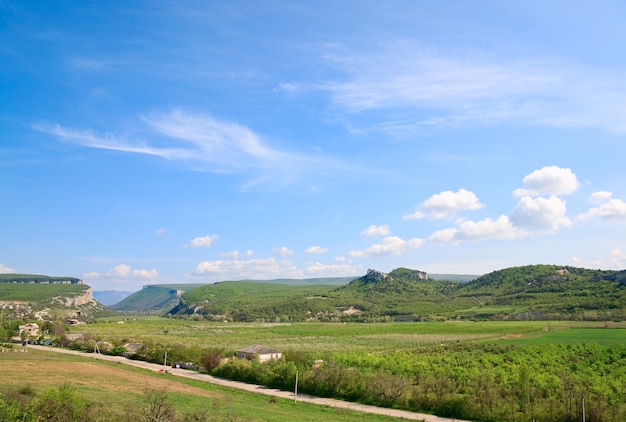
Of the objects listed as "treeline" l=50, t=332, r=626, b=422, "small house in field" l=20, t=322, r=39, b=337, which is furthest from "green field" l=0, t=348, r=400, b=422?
"small house in field" l=20, t=322, r=39, b=337

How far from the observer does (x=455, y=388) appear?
38406 mm

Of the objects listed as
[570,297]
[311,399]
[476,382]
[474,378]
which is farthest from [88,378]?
[570,297]

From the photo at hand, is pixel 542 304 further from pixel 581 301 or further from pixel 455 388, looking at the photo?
pixel 455 388

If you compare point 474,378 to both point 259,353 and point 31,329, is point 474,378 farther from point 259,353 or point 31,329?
point 31,329

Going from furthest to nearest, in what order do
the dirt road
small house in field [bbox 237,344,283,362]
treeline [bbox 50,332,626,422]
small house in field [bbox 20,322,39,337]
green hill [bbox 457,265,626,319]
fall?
green hill [bbox 457,265,626,319]
small house in field [bbox 20,322,39,337]
small house in field [bbox 237,344,283,362]
the dirt road
treeline [bbox 50,332,626,422]

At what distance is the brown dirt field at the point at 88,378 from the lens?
1608 inches

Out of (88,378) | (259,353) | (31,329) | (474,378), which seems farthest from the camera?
(31,329)

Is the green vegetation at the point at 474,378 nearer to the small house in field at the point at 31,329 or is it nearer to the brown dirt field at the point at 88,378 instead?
the brown dirt field at the point at 88,378

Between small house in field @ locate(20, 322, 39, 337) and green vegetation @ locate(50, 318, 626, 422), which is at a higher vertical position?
green vegetation @ locate(50, 318, 626, 422)

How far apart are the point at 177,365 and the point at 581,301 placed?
408 feet

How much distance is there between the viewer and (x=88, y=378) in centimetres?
4669

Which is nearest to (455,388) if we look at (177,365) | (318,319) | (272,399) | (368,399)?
(368,399)

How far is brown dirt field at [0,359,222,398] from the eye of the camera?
40834 mm

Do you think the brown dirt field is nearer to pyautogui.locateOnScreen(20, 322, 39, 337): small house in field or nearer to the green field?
the green field
